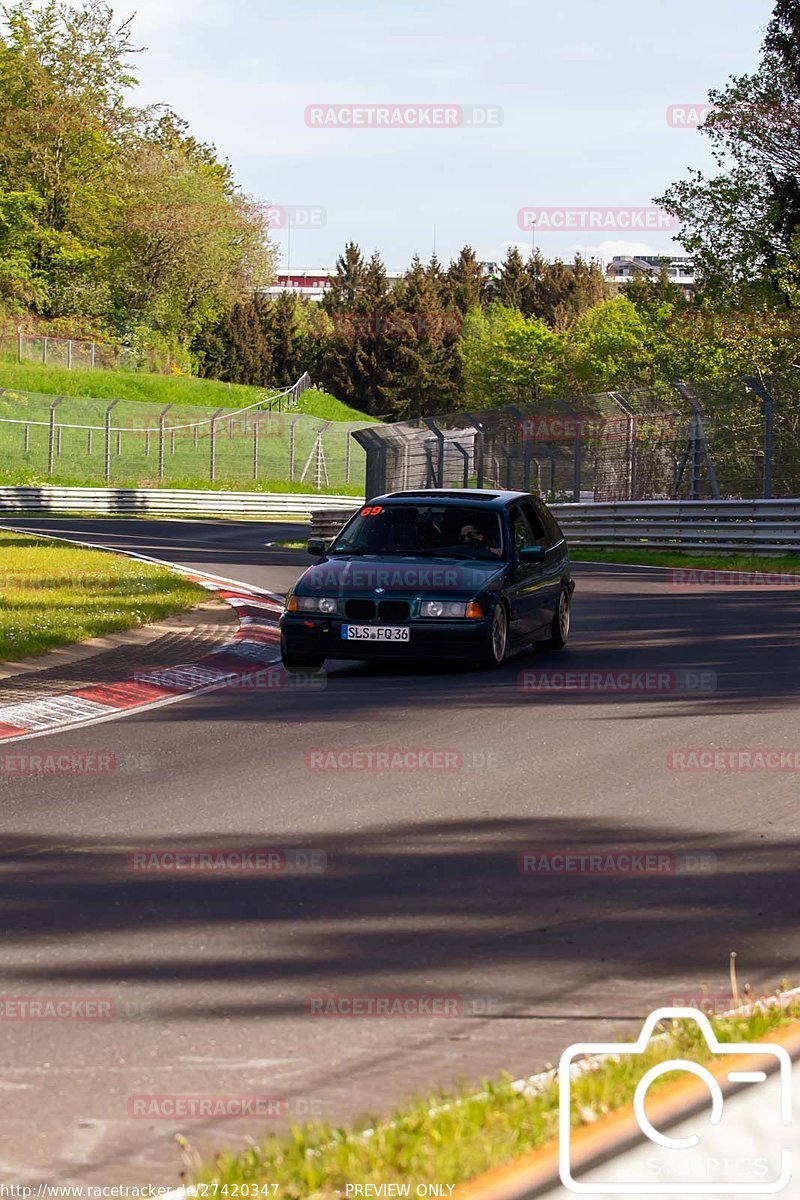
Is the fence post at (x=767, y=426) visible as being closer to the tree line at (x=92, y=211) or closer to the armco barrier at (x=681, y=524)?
the armco barrier at (x=681, y=524)

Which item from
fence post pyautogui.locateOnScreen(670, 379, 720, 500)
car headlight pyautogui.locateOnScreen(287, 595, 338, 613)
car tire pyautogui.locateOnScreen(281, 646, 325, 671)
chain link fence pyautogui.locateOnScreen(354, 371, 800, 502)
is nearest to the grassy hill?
chain link fence pyautogui.locateOnScreen(354, 371, 800, 502)

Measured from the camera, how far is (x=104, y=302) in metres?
86.4

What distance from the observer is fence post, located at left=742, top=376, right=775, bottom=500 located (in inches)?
1100

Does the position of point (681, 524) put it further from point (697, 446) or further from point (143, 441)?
point (143, 441)

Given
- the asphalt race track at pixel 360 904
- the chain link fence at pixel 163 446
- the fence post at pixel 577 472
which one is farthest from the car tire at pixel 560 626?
the chain link fence at pixel 163 446

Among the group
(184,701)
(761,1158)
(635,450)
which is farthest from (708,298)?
(761,1158)

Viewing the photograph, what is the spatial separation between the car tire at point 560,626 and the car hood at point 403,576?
55.5 inches

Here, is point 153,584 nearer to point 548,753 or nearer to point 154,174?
point 548,753

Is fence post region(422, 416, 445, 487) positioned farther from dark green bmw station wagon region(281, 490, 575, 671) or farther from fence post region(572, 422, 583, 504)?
dark green bmw station wagon region(281, 490, 575, 671)

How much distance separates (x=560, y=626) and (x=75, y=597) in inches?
237

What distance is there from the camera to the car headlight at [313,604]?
13.3 metres

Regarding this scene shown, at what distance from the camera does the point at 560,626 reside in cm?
1520

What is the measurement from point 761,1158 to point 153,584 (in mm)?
18142

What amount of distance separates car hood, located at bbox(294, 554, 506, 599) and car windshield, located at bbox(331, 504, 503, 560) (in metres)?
0.27
